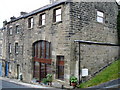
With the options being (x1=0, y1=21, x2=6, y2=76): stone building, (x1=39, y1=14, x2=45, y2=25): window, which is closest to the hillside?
(x1=39, y1=14, x2=45, y2=25): window

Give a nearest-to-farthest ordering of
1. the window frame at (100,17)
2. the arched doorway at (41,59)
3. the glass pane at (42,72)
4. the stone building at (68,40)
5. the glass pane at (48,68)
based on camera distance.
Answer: the stone building at (68,40) → the glass pane at (48,68) → the arched doorway at (41,59) → the window frame at (100,17) → the glass pane at (42,72)

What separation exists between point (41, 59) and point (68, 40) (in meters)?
4.60

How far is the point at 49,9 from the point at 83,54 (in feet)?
18.4

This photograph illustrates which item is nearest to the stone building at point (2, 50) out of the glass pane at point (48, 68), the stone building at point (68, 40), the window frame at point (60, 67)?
the stone building at point (68, 40)

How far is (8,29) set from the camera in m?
23.6

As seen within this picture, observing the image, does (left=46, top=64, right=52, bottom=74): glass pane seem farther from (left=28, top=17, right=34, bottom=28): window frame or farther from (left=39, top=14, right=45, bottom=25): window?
(left=28, top=17, right=34, bottom=28): window frame

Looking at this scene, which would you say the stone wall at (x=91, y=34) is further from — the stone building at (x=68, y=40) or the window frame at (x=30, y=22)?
the window frame at (x=30, y=22)

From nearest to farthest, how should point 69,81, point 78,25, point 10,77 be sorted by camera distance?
point 69,81 < point 78,25 < point 10,77

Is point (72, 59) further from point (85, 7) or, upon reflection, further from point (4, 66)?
point (4, 66)

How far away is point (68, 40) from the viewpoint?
41.0 ft

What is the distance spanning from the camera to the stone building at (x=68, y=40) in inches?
493

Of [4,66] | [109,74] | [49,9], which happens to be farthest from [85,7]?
[4,66]

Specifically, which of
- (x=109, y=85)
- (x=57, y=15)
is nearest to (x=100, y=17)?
(x=57, y=15)

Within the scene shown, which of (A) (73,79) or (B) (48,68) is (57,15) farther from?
(A) (73,79)
